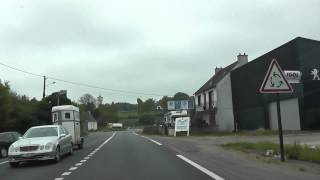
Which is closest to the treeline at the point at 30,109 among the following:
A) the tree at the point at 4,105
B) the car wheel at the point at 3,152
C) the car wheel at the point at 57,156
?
the tree at the point at 4,105

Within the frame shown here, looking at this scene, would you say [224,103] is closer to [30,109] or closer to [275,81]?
[30,109]

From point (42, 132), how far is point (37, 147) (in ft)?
7.19

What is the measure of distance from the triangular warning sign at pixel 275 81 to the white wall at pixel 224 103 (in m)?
55.0

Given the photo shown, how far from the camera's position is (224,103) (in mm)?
73062

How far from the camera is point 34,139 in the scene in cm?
2192

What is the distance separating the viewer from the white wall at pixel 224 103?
7288 centimetres

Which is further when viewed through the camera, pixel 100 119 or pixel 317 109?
pixel 100 119

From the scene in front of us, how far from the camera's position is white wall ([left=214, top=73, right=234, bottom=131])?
2869 inches

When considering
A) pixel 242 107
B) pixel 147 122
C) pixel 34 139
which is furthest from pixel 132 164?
pixel 147 122

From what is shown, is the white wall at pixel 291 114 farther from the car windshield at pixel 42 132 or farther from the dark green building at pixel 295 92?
the car windshield at pixel 42 132

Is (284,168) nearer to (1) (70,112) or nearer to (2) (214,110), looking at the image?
(1) (70,112)

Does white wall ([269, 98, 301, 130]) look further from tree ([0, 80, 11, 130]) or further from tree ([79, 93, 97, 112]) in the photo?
tree ([79, 93, 97, 112])

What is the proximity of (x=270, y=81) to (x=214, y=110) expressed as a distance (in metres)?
57.1

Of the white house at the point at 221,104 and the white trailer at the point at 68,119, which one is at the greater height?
the white house at the point at 221,104
